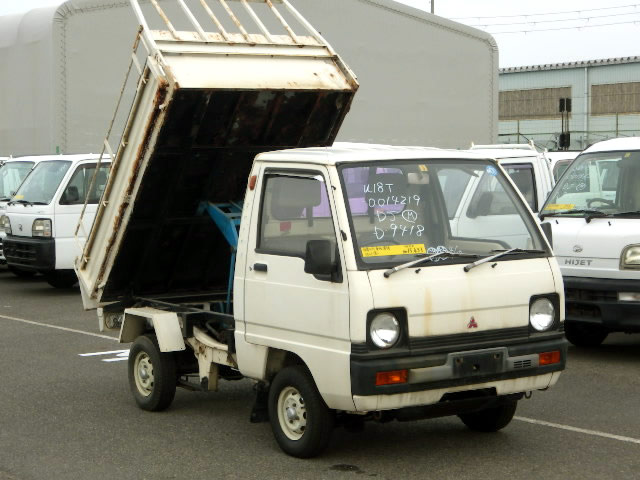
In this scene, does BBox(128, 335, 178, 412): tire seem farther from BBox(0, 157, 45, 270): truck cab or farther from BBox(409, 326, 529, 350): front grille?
BBox(0, 157, 45, 270): truck cab

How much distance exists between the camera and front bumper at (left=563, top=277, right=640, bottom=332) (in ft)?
32.6

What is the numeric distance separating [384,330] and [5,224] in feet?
41.4

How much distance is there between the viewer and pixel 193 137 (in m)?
8.36

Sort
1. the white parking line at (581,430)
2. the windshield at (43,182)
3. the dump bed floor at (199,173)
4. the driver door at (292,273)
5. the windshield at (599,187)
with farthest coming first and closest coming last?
the windshield at (43,182), the windshield at (599,187), the dump bed floor at (199,173), the white parking line at (581,430), the driver door at (292,273)

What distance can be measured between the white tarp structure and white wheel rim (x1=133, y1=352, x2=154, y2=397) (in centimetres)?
1397

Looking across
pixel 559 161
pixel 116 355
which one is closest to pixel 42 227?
pixel 116 355

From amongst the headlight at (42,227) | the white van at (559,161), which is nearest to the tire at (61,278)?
the headlight at (42,227)

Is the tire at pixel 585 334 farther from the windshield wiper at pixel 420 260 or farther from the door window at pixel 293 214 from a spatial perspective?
the door window at pixel 293 214

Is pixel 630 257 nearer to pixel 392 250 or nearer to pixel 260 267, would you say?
pixel 392 250

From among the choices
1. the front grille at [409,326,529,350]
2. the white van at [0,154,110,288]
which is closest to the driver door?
the front grille at [409,326,529,350]

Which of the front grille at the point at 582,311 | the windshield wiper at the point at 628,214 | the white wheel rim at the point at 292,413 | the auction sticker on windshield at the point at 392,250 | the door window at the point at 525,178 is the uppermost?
the door window at the point at 525,178

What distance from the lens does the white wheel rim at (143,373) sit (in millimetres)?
8609

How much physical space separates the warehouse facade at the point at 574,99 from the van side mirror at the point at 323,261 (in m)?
38.3

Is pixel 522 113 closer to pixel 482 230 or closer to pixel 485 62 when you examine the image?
pixel 485 62
